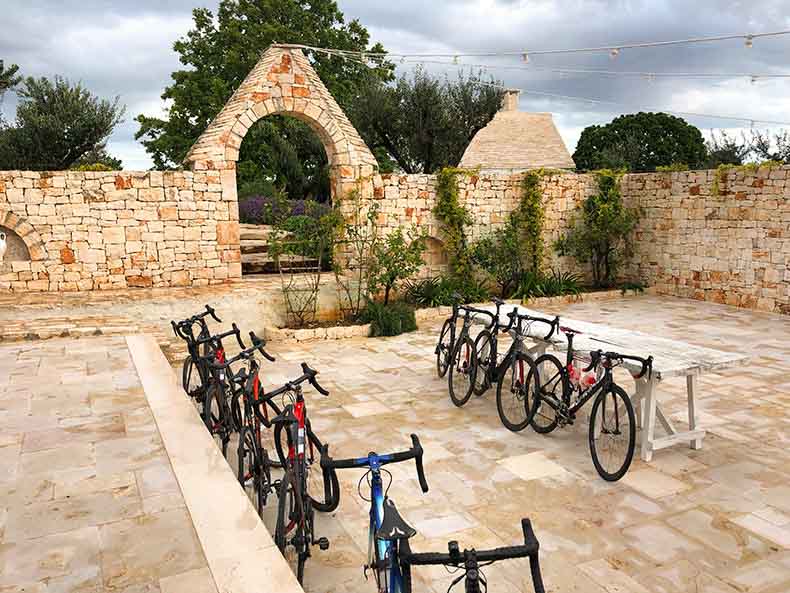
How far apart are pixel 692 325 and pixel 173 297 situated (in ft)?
25.6

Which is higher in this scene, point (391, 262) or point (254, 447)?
point (391, 262)

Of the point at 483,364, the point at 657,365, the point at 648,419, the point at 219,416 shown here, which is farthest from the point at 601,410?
the point at 219,416

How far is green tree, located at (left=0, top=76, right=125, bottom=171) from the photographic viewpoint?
52.8ft

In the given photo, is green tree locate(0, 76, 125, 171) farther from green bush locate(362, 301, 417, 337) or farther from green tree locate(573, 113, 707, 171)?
green tree locate(573, 113, 707, 171)

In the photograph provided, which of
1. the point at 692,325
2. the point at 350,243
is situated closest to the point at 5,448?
the point at 350,243

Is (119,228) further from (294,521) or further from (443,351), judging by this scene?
(294,521)

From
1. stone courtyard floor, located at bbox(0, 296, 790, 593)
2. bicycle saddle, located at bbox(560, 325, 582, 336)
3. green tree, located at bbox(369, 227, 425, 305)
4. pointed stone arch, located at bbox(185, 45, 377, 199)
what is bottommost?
stone courtyard floor, located at bbox(0, 296, 790, 593)

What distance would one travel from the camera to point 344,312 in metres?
10.1

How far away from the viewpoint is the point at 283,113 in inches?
415

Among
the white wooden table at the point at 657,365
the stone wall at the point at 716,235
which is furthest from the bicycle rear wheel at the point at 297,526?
the stone wall at the point at 716,235

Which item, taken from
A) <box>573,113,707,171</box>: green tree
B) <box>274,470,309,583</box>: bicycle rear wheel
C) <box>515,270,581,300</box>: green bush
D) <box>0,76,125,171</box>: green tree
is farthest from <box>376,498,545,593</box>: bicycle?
<box>573,113,707,171</box>: green tree

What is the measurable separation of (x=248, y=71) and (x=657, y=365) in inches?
895

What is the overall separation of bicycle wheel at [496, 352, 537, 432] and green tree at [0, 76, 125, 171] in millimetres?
14761

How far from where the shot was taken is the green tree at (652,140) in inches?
1368
